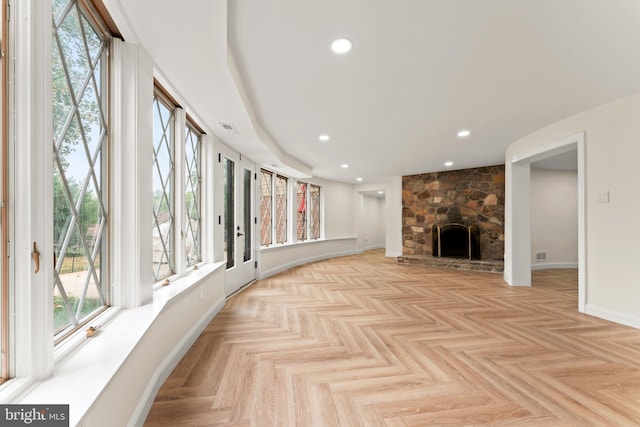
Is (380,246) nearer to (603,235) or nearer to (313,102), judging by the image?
(603,235)

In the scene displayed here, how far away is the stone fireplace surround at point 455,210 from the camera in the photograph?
19.4 feet

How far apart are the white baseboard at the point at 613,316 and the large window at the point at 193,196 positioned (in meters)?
4.40

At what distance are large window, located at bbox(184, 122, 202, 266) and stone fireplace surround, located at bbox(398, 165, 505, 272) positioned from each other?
16.6 ft

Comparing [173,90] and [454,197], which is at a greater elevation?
[173,90]

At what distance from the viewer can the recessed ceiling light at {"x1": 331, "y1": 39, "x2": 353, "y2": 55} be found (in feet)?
5.83

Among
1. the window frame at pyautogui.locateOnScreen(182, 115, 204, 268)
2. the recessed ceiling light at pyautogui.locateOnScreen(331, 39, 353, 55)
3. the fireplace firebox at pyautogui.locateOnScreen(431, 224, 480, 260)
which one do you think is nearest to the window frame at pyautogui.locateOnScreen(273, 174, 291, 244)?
the window frame at pyautogui.locateOnScreen(182, 115, 204, 268)

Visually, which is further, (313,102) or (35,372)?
(313,102)

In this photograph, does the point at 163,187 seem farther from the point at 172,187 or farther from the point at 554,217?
the point at 554,217

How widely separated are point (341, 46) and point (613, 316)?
149 inches

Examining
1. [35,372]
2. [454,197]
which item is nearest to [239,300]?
[35,372]

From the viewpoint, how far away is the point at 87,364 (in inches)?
42.4

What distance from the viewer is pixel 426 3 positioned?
1.45 metres

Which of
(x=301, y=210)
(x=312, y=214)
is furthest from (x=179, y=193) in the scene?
(x=312, y=214)

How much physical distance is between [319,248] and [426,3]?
20.2 ft
